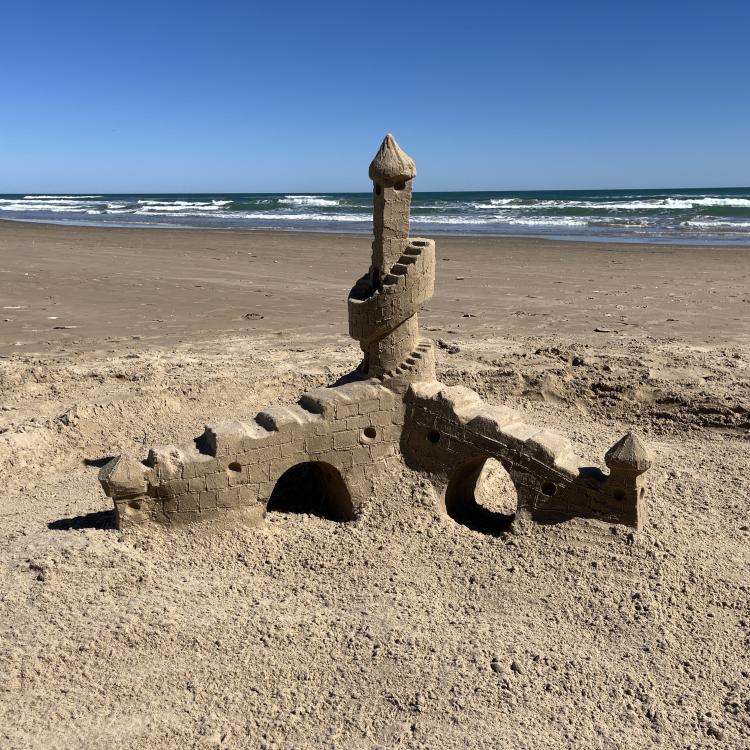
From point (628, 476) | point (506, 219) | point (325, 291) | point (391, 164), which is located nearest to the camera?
point (628, 476)

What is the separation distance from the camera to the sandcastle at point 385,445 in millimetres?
6773

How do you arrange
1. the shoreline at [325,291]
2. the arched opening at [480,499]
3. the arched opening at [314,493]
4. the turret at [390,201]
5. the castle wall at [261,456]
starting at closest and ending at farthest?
the castle wall at [261,456]
the turret at [390,201]
the arched opening at [314,493]
the arched opening at [480,499]
the shoreline at [325,291]

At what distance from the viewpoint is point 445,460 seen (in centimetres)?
730

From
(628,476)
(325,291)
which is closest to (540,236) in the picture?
(325,291)

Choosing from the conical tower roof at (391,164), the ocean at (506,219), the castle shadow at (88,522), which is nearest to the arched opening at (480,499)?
the conical tower roof at (391,164)

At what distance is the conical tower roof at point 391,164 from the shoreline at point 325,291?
7.97m

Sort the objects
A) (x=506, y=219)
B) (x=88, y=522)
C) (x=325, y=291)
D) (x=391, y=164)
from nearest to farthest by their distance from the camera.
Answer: (x=391, y=164) → (x=88, y=522) → (x=325, y=291) → (x=506, y=219)

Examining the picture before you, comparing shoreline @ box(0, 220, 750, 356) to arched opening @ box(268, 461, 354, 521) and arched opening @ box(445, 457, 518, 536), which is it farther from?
arched opening @ box(268, 461, 354, 521)

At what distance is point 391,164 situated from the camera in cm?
685

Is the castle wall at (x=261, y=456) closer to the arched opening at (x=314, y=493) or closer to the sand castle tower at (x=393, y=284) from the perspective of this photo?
the arched opening at (x=314, y=493)

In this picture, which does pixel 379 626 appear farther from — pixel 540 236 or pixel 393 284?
pixel 540 236

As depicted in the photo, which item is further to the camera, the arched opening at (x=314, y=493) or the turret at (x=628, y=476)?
the arched opening at (x=314, y=493)

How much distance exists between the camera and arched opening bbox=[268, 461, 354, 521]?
7.48m

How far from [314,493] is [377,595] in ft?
6.12
